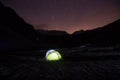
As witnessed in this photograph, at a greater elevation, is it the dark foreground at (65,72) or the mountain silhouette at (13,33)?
the mountain silhouette at (13,33)

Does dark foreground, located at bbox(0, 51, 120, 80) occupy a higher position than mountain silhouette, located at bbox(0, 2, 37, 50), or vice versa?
mountain silhouette, located at bbox(0, 2, 37, 50)

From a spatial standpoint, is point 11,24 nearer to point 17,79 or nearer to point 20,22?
point 20,22

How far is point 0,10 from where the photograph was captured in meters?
127

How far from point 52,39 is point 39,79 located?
17808 centimetres

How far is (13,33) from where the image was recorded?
4124 inches

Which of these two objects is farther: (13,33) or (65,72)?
(13,33)

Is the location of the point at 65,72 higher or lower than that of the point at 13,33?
lower

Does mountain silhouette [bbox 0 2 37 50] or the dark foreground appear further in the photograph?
mountain silhouette [bbox 0 2 37 50]

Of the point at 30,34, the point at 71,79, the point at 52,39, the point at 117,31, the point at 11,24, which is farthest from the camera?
the point at 52,39

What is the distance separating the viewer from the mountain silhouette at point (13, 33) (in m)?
92.4

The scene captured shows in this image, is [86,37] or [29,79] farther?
[86,37]

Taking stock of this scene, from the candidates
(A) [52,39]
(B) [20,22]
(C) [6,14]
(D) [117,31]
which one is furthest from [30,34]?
(D) [117,31]

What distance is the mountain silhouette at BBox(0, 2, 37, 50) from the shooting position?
303ft

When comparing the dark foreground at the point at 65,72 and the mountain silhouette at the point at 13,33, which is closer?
the dark foreground at the point at 65,72
